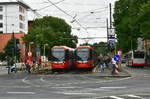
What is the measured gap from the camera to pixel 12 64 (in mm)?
69938

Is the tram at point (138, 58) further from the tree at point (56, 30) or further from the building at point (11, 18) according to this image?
the building at point (11, 18)

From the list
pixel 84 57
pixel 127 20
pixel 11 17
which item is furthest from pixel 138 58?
pixel 11 17

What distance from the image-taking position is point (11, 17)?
494ft

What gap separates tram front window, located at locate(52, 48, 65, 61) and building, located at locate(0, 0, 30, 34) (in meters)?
87.8

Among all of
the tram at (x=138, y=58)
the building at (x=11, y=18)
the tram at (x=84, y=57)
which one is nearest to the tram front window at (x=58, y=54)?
the tram at (x=84, y=57)

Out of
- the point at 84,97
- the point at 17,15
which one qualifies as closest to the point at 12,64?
the point at 84,97

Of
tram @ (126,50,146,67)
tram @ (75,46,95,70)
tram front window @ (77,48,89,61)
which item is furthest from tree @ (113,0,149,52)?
tram front window @ (77,48,89,61)

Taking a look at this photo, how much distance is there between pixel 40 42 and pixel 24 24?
6377 cm

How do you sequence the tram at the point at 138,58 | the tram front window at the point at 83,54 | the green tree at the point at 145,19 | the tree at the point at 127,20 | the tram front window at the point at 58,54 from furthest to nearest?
the tram at the point at 138,58, the tree at the point at 127,20, the green tree at the point at 145,19, the tram front window at the point at 83,54, the tram front window at the point at 58,54

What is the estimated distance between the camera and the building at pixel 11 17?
146 m

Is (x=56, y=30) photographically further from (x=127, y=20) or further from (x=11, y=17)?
(x=127, y=20)

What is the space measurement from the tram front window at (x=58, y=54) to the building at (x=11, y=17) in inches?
3458

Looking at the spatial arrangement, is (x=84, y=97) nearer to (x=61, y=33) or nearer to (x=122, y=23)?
(x=122, y=23)

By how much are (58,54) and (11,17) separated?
95.6 metres
